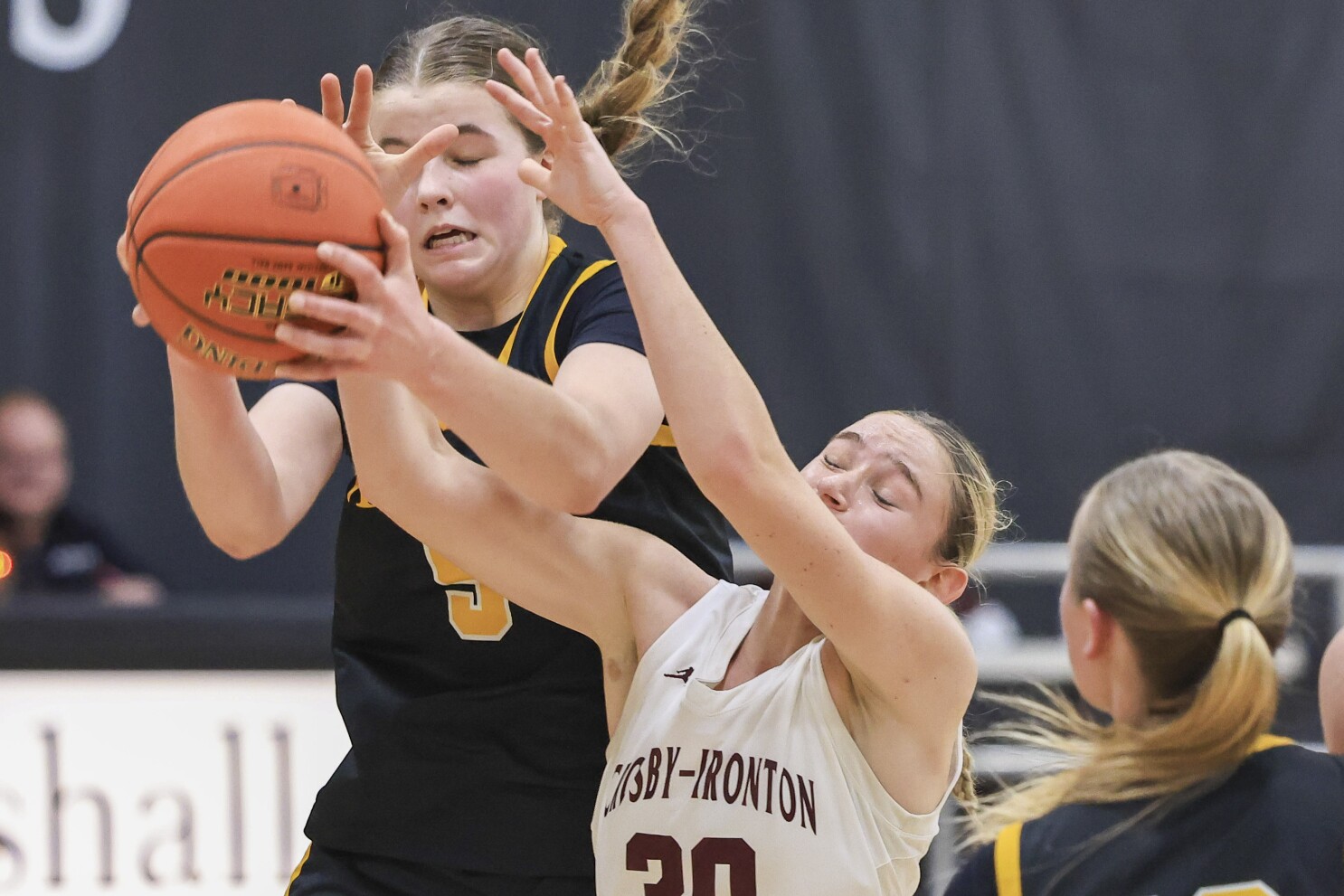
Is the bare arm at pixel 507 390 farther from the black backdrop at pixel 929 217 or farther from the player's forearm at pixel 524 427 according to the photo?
the black backdrop at pixel 929 217

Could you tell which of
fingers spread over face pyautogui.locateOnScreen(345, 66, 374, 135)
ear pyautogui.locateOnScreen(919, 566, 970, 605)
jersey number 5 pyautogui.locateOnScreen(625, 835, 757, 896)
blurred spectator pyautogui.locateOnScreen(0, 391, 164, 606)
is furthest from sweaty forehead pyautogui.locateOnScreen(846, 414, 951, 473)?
blurred spectator pyautogui.locateOnScreen(0, 391, 164, 606)

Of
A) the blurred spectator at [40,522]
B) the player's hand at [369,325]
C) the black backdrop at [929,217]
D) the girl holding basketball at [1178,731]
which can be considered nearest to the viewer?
the player's hand at [369,325]

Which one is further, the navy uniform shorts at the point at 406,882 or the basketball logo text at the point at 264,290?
the navy uniform shorts at the point at 406,882

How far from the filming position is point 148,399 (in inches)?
254

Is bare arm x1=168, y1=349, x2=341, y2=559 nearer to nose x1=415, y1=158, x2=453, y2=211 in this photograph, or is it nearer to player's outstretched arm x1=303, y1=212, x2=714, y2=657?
player's outstretched arm x1=303, y1=212, x2=714, y2=657

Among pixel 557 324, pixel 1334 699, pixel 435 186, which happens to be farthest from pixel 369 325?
pixel 1334 699

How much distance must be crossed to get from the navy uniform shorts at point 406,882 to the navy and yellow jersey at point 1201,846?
815 millimetres

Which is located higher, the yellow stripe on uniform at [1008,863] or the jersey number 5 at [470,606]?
the jersey number 5 at [470,606]

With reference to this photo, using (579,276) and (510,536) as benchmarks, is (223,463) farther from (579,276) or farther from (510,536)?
(579,276)

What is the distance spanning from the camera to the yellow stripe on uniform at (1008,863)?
2064mm

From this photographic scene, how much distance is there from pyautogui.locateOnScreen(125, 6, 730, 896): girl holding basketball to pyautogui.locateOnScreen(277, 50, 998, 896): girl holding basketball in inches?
6.8

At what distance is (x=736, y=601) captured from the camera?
2.64m

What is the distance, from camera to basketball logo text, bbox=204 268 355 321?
188cm

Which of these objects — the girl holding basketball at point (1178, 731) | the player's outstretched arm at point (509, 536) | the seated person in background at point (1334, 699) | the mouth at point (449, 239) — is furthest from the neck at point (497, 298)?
the seated person in background at point (1334, 699)
